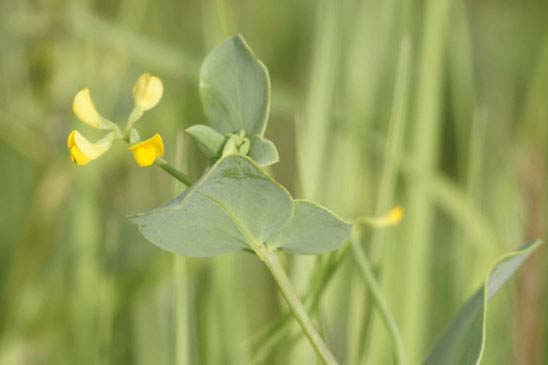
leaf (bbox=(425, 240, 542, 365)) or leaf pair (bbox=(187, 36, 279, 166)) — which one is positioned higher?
leaf pair (bbox=(187, 36, 279, 166))

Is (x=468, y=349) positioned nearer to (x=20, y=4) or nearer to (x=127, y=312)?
(x=127, y=312)

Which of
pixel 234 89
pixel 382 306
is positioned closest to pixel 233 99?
pixel 234 89

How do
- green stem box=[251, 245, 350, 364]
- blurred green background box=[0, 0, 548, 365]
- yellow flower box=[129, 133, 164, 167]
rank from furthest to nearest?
blurred green background box=[0, 0, 548, 365]
green stem box=[251, 245, 350, 364]
yellow flower box=[129, 133, 164, 167]

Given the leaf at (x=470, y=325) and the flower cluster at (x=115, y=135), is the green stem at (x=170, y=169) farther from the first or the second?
the leaf at (x=470, y=325)

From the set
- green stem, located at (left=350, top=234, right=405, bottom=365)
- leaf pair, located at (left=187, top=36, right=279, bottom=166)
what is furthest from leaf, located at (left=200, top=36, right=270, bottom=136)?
green stem, located at (left=350, top=234, right=405, bottom=365)

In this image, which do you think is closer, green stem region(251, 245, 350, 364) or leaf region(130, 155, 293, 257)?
leaf region(130, 155, 293, 257)

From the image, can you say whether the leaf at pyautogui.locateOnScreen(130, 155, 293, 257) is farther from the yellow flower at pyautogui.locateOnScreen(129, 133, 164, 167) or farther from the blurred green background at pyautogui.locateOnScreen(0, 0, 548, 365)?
the blurred green background at pyautogui.locateOnScreen(0, 0, 548, 365)

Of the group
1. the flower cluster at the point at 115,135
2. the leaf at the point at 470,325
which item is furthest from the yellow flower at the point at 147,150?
the leaf at the point at 470,325
